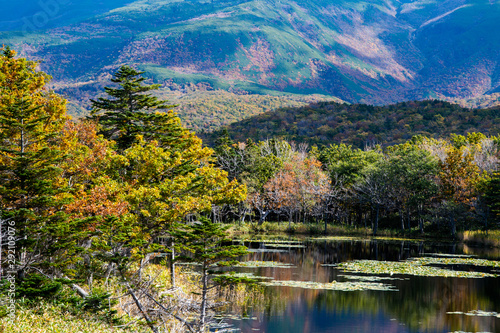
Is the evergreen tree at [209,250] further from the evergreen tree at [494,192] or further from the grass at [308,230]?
the grass at [308,230]

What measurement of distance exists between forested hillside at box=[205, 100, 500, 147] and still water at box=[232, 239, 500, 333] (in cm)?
8789

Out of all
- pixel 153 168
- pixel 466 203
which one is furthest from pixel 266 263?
pixel 466 203

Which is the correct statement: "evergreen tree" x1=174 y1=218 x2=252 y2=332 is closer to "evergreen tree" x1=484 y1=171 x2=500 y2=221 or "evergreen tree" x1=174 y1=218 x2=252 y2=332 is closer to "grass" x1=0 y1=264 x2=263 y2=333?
"grass" x1=0 y1=264 x2=263 y2=333

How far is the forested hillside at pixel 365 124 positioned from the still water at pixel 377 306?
87.9 metres

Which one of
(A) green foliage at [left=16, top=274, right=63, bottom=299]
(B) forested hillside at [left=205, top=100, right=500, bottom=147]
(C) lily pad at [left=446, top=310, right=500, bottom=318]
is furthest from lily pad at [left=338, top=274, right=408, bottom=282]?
(B) forested hillside at [left=205, top=100, right=500, bottom=147]

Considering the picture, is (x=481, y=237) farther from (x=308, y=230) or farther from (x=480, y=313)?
(x=480, y=313)

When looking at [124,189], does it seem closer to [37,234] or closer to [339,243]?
[37,234]

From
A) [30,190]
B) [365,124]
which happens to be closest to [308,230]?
[30,190]

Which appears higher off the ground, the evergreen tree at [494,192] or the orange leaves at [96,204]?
the evergreen tree at [494,192]

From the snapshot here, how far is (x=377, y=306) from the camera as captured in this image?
1128 inches

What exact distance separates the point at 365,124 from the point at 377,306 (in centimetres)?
13822

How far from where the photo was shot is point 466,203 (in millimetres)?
63688

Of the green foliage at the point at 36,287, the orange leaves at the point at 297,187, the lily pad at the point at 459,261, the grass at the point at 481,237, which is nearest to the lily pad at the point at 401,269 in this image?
the lily pad at the point at 459,261

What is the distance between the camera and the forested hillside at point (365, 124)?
13525 centimetres
